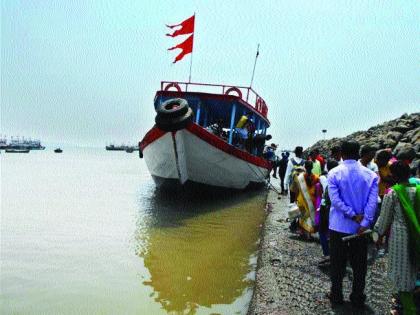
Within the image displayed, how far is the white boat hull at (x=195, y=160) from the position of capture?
9.59 m

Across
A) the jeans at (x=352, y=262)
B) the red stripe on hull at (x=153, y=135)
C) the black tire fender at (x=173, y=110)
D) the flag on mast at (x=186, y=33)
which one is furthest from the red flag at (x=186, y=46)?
the jeans at (x=352, y=262)

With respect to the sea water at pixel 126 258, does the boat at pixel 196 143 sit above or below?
above

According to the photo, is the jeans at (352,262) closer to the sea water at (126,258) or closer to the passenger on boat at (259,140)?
the sea water at (126,258)

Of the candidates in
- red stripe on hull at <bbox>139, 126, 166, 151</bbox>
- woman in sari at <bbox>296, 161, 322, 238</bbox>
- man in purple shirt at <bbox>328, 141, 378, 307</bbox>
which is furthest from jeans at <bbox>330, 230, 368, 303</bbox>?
red stripe on hull at <bbox>139, 126, 166, 151</bbox>

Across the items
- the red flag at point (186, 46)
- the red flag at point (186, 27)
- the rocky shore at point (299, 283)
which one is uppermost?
the red flag at point (186, 27)

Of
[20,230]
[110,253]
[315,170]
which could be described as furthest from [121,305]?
[20,230]

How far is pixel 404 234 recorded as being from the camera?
2.54 m

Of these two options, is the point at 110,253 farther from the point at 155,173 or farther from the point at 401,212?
the point at 155,173

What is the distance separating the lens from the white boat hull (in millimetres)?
9594

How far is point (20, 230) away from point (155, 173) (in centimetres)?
598

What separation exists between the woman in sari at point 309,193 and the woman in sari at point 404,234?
2187 millimetres

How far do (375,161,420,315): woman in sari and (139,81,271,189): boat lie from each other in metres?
6.45

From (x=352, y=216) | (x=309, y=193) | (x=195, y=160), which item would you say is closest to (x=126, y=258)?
(x=309, y=193)

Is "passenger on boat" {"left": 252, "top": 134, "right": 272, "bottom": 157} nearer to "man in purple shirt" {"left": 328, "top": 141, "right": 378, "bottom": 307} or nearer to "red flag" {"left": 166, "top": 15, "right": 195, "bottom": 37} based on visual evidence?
"red flag" {"left": 166, "top": 15, "right": 195, "bottom": 37}
